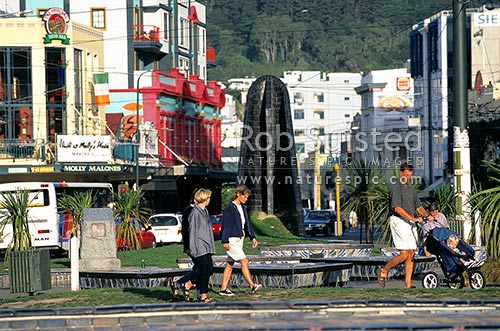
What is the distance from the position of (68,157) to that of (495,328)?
52862 mm

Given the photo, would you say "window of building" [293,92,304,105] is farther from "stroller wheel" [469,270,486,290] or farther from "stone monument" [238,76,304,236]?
"stroller wheel" [469,270,486,290]

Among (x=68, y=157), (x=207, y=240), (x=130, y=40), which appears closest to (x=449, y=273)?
(x=207, y=240)

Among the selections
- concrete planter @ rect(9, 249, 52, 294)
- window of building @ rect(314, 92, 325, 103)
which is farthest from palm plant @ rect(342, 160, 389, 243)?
window of building @ rect(314, 92, 325, 103)

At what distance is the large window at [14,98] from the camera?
6881 centimetres

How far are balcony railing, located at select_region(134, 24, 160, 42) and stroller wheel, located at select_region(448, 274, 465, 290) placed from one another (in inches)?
2594

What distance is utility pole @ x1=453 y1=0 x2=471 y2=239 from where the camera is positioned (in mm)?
26219

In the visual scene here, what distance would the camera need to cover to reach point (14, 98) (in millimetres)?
69500

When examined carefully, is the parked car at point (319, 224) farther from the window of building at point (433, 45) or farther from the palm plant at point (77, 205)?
the window of building at point (433, 45)

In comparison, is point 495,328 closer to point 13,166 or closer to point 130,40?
point 13,166

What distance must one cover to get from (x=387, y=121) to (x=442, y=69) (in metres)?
28.3

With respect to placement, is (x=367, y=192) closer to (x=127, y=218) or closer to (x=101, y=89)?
(x=127, y=218)

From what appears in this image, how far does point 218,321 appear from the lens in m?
15.0

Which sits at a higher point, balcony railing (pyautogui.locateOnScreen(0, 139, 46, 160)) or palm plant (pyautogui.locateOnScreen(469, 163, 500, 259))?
balcony railing (pyautogui.locateOnScreen(0, 139, 46, 160))

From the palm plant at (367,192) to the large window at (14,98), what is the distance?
2746cm
